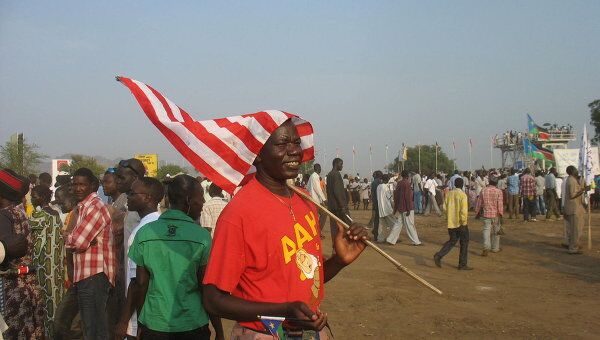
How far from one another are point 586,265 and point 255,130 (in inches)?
434

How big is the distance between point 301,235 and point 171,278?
1439 mm

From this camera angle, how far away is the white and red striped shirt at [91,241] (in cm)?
505

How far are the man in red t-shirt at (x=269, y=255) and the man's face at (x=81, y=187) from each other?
327 centimetres

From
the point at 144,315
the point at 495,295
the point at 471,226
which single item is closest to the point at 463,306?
the point at 495,295

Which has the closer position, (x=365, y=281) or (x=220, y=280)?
(x=220, y=280)

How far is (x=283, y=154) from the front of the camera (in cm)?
271

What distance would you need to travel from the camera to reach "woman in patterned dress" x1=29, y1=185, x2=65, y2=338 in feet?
18.1

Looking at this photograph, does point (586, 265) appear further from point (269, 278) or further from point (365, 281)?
point (269, 278)

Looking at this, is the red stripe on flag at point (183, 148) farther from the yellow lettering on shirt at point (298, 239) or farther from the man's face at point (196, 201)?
the man's face at point (196, 201)

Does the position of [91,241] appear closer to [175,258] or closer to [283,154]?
[175,258]

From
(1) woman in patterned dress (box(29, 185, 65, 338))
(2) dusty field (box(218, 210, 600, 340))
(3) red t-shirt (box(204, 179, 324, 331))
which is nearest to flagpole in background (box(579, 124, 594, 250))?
(2) dusty field (box(218, 210, 600, 340))

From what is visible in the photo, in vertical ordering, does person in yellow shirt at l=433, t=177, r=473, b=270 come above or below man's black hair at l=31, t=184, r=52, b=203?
below

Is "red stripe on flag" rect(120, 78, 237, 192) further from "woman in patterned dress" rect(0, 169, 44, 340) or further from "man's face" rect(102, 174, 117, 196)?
"man's face" rect(102, 174, 117, 196)

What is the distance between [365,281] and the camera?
1012 centimetres
